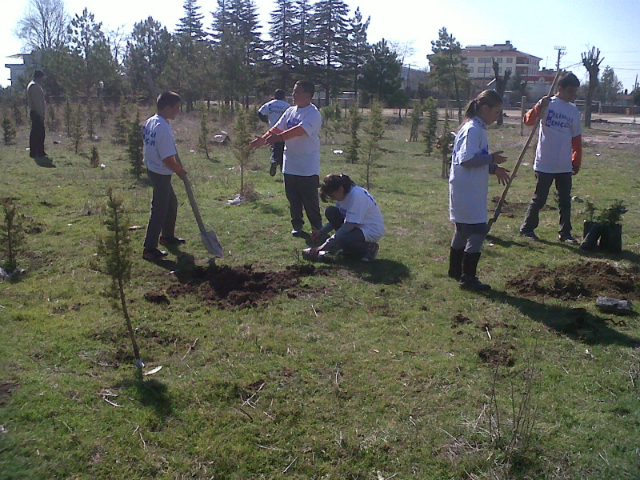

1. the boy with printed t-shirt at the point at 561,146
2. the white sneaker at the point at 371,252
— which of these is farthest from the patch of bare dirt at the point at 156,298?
the boy with printed t-shirt at the point at 561,146

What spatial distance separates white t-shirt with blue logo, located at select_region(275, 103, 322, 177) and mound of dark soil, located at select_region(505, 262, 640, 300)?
9.34 feet

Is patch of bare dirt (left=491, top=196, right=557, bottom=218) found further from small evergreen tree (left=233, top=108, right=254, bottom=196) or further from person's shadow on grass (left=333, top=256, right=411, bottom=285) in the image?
small evergreen tree (left=233, top=108, right=254, bottom=196)

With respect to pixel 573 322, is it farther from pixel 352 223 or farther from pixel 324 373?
pixel 352 223

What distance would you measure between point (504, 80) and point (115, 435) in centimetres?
3906

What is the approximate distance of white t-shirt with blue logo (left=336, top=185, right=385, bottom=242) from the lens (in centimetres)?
583

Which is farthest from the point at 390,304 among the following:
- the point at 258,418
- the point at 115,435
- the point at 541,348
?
the point at 115,435

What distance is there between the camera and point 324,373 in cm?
365

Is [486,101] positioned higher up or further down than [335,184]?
higher up

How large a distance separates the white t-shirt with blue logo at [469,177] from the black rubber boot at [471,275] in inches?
14.3

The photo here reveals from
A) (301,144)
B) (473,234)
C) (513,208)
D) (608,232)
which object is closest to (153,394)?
(473,234)

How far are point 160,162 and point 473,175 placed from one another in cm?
341

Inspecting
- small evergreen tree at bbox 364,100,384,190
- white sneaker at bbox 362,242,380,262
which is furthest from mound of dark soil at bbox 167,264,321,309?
small evergreen tree at bbox 364,100,384,190

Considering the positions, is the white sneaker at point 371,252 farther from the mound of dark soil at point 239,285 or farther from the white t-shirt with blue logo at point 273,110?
the white t-shirt with blue logo at point 273,110

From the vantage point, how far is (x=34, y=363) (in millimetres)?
3566
